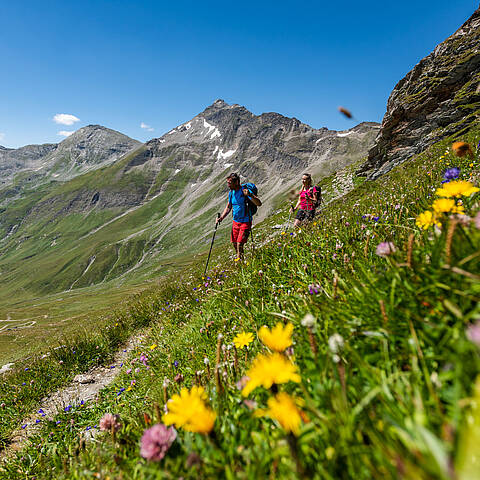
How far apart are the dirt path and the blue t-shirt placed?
599 cm

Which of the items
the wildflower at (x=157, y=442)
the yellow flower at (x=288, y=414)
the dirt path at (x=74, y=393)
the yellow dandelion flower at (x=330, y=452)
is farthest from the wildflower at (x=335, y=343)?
the dirt path at (x=74, y=393)

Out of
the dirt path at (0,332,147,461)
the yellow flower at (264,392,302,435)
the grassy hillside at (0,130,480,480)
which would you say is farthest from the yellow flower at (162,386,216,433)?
the dirt path at (0,332,147,461)

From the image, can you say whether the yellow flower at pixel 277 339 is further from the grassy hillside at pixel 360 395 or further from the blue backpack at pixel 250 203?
the blue backpack at pixel 250 203

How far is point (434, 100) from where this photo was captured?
99.8 ft

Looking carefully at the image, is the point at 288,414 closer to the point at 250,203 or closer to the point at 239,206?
the point at 250,203

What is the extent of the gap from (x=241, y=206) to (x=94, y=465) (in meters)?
10.3

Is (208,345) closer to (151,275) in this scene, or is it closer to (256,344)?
(256,344)

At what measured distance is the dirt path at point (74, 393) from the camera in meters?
6.30

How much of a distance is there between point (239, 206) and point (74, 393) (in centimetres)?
848

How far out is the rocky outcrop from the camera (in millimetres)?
27469

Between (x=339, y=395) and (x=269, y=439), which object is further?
(x=269, y=439)

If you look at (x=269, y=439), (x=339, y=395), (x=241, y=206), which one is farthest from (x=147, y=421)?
(x=241, y=206)

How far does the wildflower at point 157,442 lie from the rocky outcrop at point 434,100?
1287 inches

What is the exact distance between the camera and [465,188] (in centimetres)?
222
